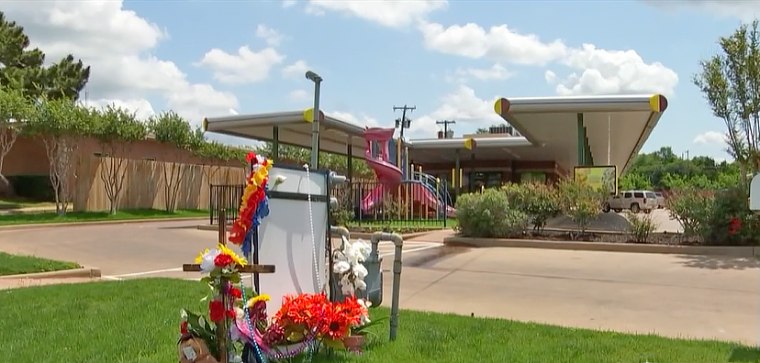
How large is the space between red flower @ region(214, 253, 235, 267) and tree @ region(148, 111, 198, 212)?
28.2 metres

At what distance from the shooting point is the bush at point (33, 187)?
36812 millimetres

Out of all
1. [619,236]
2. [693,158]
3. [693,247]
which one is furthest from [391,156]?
[693,158]

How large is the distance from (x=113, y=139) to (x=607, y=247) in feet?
64.3

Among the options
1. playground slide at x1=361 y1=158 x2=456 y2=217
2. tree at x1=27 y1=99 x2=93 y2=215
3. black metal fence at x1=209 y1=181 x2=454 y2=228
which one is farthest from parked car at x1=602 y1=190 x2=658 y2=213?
tree at x1=27 y1=99 x2=93 y2=215

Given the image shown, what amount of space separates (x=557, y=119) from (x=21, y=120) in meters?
19.2

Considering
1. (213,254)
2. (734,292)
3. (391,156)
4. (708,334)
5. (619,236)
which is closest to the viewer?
(213,254)

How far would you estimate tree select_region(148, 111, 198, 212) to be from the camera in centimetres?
3148

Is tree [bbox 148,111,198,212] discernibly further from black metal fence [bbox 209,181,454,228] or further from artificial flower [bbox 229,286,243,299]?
artificial flower [bbox 229,286,243,299]

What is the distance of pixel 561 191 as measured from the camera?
17.1 meters

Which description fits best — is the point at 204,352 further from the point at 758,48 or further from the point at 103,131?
the point at 103,131

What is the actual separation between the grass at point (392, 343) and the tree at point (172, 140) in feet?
80.0

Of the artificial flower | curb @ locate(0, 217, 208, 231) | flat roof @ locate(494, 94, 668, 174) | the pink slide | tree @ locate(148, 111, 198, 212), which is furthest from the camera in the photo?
tree @ locate(148, 111, 198, 212)

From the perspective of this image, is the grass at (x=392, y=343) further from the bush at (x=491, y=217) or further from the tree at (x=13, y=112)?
the tree at (x=13, y=112)

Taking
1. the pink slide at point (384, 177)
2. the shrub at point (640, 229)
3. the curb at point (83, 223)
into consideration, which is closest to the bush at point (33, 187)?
the curb at point (83, 223)
